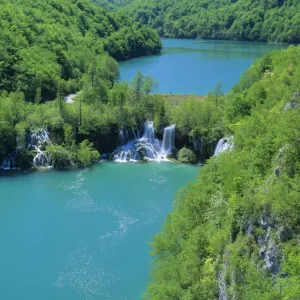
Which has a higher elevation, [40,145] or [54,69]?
[54,69]

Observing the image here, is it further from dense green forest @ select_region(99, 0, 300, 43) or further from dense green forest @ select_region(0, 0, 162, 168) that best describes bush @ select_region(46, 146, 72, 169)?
dense green forest @ select_region(99, 0, 300, 43)

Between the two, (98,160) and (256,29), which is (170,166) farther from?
(256,29)

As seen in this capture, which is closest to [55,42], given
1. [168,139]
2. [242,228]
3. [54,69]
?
[54,69]

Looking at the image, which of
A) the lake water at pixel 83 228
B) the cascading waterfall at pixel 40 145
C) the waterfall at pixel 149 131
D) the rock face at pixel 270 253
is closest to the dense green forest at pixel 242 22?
the waterfall at pixel 149 131

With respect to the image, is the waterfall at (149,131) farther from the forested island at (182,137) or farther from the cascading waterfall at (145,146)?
the forested island at (182,137)

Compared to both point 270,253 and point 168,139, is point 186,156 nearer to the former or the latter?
point 168,139

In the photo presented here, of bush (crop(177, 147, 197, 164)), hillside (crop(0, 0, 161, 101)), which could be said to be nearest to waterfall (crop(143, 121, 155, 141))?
bush (crop(177, 147, 197, 164))

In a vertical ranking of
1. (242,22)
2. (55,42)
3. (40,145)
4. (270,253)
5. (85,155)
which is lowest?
(85,155)
